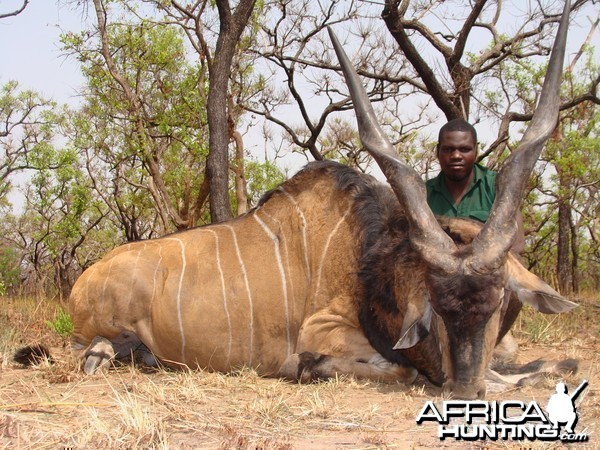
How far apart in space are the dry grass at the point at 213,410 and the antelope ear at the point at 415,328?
22 centimetres

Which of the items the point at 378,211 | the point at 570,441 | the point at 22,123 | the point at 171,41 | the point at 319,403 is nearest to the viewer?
the point at 570,441

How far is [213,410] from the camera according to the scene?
254 centimetres

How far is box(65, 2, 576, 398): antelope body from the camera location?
8.86 ft

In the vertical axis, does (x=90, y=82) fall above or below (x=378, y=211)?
above

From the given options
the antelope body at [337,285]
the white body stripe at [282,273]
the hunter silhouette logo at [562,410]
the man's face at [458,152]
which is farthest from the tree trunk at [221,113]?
the hunter silhouette logo at [562,410]

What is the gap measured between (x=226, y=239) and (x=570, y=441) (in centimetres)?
215

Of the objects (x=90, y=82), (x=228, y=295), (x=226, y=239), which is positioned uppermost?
(x=90, y=82)

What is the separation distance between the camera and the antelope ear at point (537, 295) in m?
2.82

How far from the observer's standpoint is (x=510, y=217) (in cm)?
279

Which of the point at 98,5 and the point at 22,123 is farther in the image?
the point at 22,123

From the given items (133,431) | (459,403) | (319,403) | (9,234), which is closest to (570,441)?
(459,403)

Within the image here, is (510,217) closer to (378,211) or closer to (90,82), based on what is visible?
(378,211)

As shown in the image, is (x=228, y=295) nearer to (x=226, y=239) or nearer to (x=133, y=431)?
(x=226, y=239)

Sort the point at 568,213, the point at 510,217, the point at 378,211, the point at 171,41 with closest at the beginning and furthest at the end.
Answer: the point at 510,217 → the point at 378,211 → the point at 171,41 → the point at 568,213
